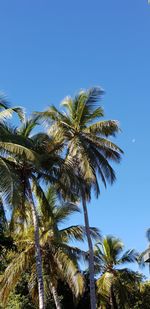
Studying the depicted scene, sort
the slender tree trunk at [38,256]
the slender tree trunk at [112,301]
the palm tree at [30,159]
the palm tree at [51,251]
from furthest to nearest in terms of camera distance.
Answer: the slender tree trunk at [112,301] < the palm tree at [51,251] < the slender tree trunk at [38,256] < the palm tree at [30,159]

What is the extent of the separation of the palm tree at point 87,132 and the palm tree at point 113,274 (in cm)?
985

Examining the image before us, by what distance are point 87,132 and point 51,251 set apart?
6.17 metres

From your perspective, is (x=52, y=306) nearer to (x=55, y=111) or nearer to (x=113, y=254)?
(x=113, y=254)

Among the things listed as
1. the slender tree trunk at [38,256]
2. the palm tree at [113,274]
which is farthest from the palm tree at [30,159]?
the palm tree at [113,274]

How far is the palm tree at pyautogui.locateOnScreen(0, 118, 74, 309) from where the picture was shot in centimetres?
1800

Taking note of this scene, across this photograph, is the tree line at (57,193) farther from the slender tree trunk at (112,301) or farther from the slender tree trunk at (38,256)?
the slender tree trunk at (112,301)

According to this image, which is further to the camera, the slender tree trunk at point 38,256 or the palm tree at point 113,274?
the palm tree at point 113,274

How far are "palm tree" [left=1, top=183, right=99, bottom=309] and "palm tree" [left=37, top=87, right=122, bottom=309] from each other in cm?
139

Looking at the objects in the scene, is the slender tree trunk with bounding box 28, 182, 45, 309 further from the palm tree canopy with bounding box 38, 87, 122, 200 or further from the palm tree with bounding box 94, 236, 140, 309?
the palm tree with bounding box 94, 236, 140, 309

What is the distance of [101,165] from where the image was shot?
24516 millimetres

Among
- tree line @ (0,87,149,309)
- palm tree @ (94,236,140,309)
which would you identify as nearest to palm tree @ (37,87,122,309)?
tree line @ (0,87,149,309)

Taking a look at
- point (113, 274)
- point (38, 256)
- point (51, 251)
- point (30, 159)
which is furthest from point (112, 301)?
point (30, 159)

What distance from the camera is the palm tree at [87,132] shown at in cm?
2378

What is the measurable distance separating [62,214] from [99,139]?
4301 mm
